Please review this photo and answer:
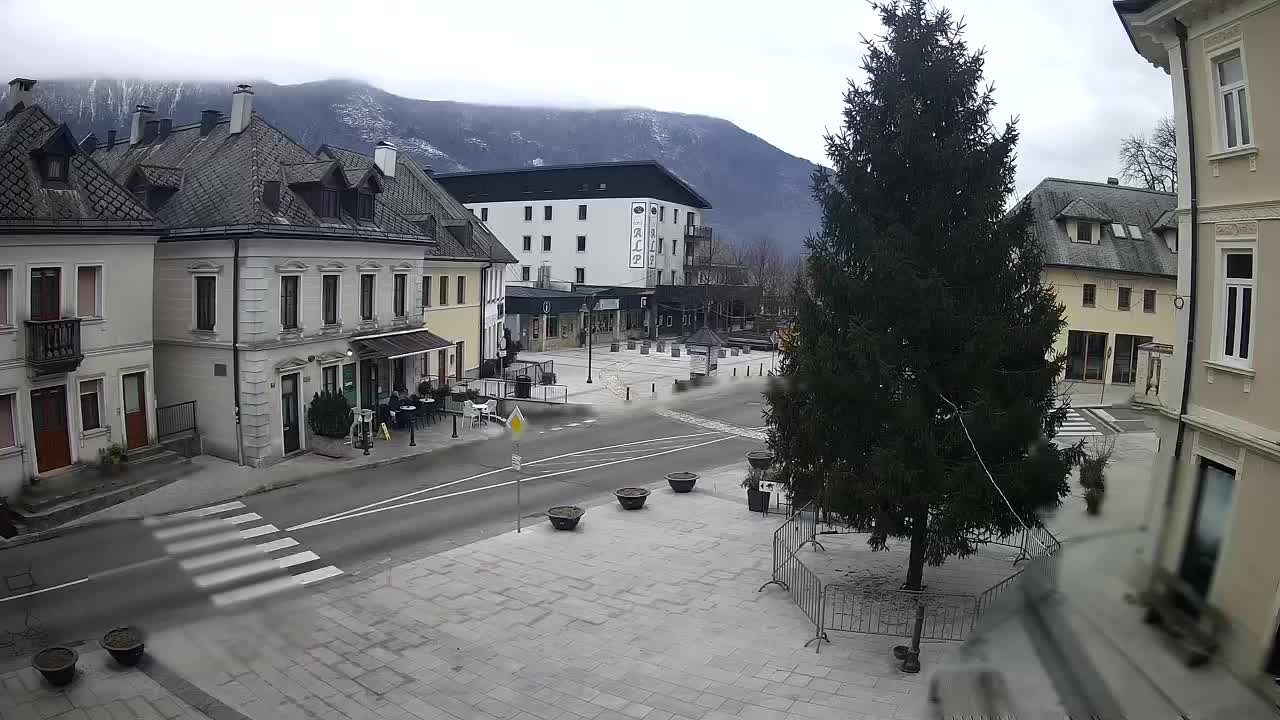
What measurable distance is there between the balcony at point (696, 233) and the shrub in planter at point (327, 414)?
164 ft

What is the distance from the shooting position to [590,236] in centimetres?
6825

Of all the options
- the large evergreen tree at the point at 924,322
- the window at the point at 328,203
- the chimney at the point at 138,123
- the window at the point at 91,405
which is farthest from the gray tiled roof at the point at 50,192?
the large evergreen tree at the point at 924,322

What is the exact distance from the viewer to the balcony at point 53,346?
18797 millimetres

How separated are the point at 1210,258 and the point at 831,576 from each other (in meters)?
8.07

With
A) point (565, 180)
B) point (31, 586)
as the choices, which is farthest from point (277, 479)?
point (565, 180)

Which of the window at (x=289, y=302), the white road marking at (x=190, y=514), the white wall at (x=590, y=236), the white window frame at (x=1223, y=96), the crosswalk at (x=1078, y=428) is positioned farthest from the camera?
the white wall at (x=590, y=236)

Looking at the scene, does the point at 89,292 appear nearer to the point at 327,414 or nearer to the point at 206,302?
the point at 206,302

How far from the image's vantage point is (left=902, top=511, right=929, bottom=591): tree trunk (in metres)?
12.2

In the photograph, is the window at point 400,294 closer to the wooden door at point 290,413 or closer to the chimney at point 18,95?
the wooden door at point 290,413

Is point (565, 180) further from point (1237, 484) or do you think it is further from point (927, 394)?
point (1237, 484)

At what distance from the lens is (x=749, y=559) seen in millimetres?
15945

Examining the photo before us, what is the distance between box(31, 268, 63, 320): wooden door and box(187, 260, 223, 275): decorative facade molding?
4.13m

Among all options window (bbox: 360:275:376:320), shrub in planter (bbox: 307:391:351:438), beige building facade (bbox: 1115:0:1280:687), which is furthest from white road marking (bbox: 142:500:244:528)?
beige building facade (bbox: 1115:0:1280:687)

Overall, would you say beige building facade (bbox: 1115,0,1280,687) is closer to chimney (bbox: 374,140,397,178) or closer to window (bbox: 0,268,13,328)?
window (bbox: 0,268,13,328)
